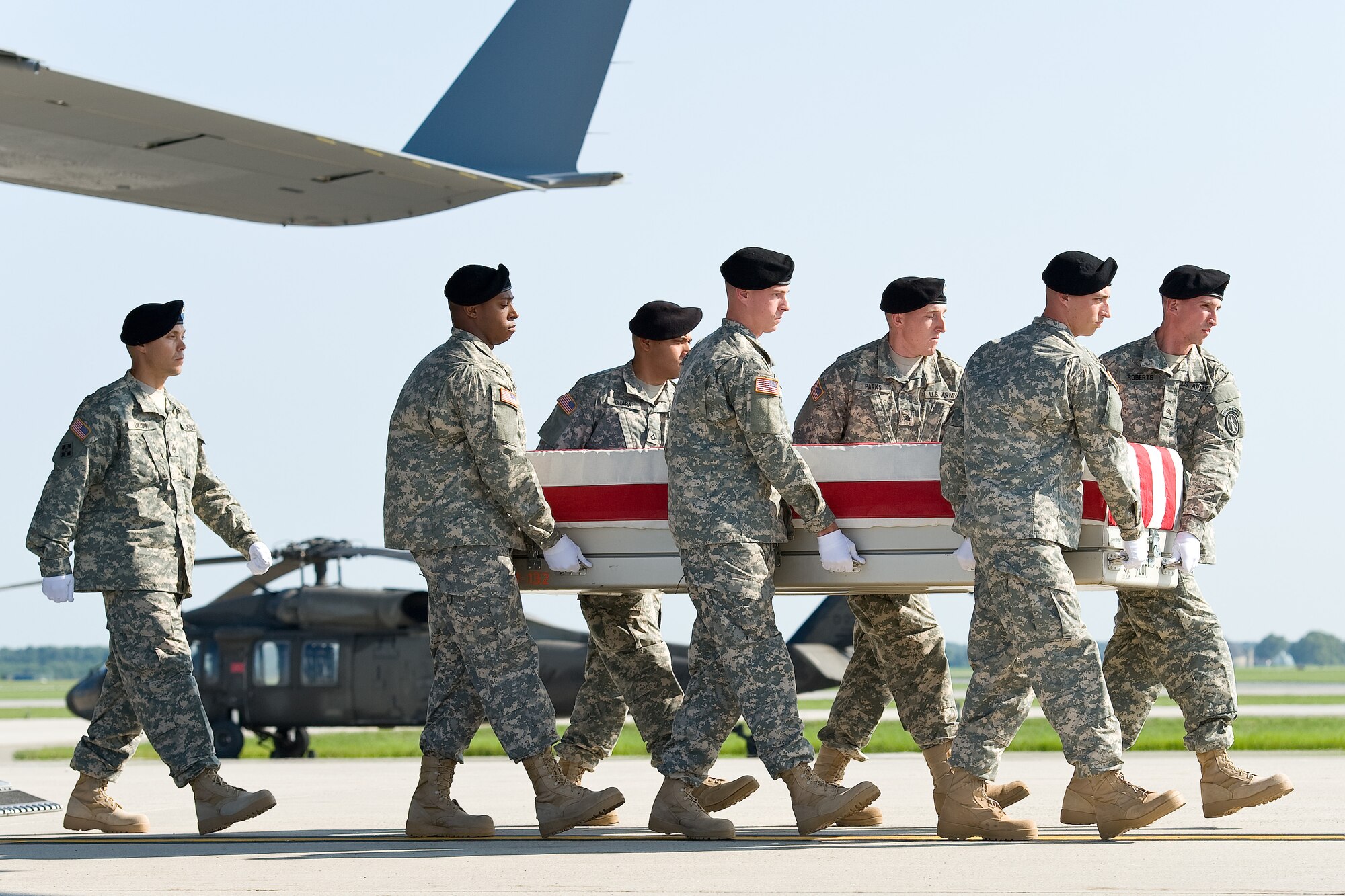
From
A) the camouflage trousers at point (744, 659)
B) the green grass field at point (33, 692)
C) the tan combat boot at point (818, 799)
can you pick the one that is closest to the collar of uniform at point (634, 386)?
the camouflage trousers at point (744, 659)

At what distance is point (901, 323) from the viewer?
6.50 metres

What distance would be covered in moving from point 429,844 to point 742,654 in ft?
4.23

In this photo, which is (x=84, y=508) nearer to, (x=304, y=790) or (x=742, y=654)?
(x=742, y=654)

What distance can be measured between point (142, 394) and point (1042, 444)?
3.43m

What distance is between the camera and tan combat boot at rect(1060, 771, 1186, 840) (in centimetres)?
530

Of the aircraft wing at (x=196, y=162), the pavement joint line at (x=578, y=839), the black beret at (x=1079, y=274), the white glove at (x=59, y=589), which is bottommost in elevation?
the pavement joint line at (x=578, y=839)

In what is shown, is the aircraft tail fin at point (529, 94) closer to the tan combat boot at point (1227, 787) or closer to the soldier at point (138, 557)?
the soldier at point (138, 557)

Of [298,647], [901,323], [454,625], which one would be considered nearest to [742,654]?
[454,625]

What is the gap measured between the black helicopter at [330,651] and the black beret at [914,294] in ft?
29.8

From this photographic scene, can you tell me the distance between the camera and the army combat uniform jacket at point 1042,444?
5.44 meters

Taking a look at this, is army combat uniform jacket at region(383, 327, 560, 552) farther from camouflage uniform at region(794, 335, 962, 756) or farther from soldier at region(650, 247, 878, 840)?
camouflage uniform at region(794, 335, 962, 756)

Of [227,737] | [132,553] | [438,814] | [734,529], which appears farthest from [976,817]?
[227,737]

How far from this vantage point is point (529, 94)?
1068 cm

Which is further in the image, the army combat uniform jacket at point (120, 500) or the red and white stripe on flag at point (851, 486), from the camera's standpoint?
the army combat uniform jacket at point (120, 500)
